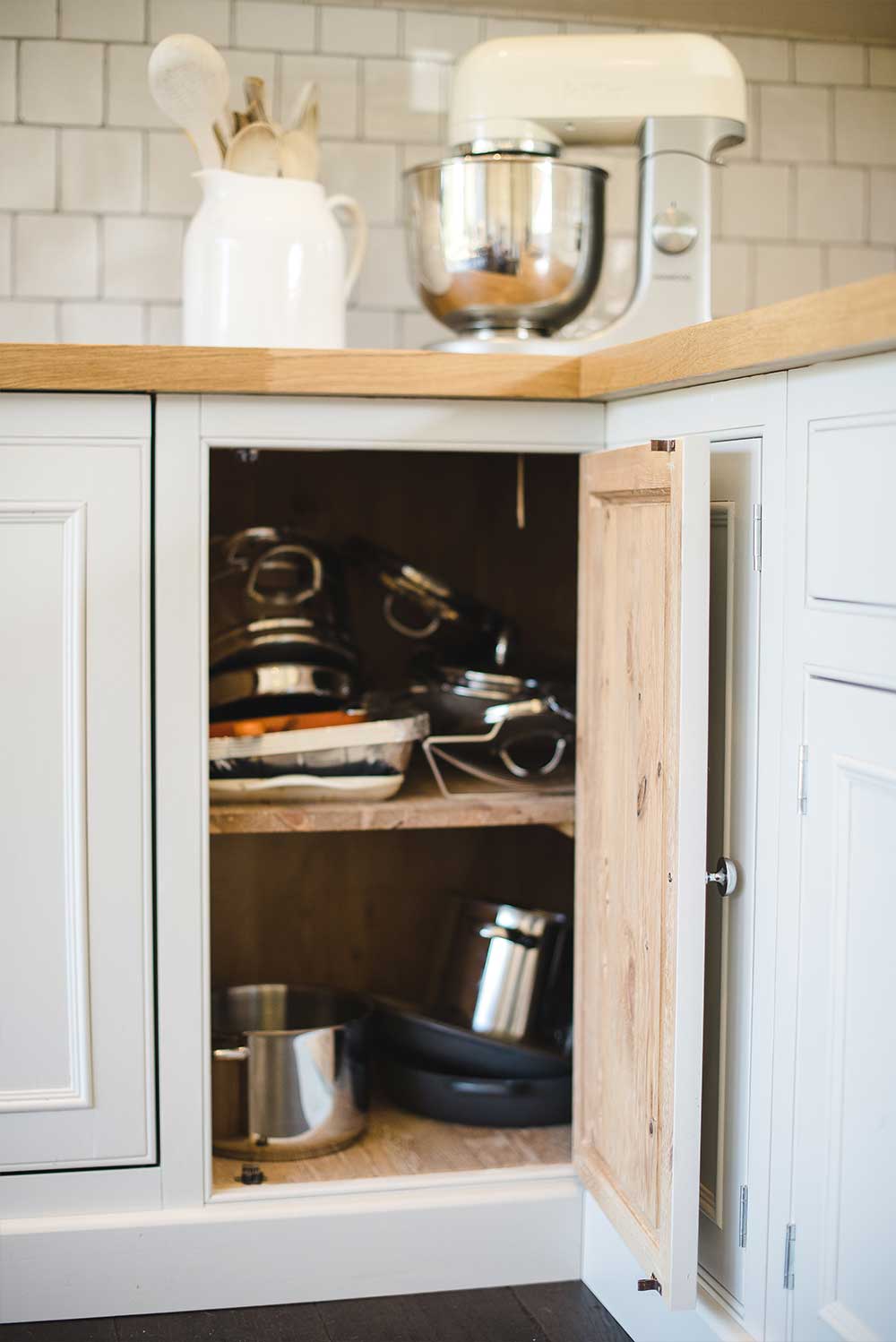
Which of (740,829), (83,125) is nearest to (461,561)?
(83,125)

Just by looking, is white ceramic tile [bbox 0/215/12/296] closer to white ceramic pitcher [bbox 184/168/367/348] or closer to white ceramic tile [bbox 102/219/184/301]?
white ceramic tile [bbox 102/219/184/301]

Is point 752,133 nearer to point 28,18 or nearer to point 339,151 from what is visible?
point 339,151

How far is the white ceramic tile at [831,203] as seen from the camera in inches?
92.2

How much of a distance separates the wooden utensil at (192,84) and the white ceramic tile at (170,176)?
365 millimetres

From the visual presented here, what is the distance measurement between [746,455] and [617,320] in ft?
1.90

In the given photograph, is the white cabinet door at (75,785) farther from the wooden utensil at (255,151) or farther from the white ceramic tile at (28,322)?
the white ceramic tile at (28,322)

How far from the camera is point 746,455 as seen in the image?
1.32 metres

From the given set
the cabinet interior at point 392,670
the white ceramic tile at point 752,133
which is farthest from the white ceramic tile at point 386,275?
the white ceramic tile at point 752,133

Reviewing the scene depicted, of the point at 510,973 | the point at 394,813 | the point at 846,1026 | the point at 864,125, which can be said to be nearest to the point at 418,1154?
the point at 510,973

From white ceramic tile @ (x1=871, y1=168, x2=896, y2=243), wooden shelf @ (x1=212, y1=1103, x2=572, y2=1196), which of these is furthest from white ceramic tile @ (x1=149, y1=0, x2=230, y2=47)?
wooden shelf @ (x1=212, y1=1103, x2=572, y2=1196)

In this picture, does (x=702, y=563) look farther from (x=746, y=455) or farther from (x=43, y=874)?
(x=43, y=874)

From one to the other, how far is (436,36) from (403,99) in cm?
12

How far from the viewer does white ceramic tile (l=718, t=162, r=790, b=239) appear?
7.62 ft

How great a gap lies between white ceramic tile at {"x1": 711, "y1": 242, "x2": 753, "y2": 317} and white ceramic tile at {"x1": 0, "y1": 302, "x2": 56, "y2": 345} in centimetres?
110
